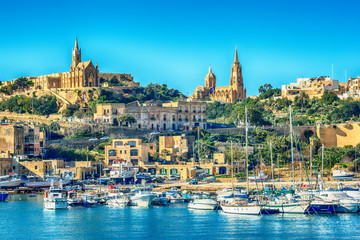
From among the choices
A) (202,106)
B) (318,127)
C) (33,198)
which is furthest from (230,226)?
(202,106)

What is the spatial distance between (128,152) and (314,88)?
2061 inches

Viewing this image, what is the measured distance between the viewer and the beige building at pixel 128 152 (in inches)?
3051

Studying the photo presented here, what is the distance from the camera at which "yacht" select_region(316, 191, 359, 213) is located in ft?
175

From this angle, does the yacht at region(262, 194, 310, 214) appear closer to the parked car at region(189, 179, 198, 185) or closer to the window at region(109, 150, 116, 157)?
the parked car at region(189, 179, 198, 185)

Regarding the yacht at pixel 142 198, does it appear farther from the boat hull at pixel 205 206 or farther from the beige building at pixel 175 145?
the beige building at pixel 175 145

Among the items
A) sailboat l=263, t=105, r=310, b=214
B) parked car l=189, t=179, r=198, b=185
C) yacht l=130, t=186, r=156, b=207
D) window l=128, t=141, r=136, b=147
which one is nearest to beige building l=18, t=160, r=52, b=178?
window l=128, t=141, r=136, b=147

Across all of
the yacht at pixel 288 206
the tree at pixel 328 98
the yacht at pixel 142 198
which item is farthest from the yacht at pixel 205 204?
the tree at pixel 328 98

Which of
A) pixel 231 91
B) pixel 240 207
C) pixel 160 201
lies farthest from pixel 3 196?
pixel 231 91

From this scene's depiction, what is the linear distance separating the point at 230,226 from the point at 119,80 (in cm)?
7683

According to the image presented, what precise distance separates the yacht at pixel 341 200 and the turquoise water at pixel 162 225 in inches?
41.7

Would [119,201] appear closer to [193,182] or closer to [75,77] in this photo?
[193,182]

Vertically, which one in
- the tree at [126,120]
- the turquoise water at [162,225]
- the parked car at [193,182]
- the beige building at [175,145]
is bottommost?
the turquoise water at [162,225]

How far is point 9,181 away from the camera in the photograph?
221 ft

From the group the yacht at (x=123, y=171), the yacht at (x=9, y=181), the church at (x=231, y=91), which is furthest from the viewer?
the church at (x=231, y=91)
